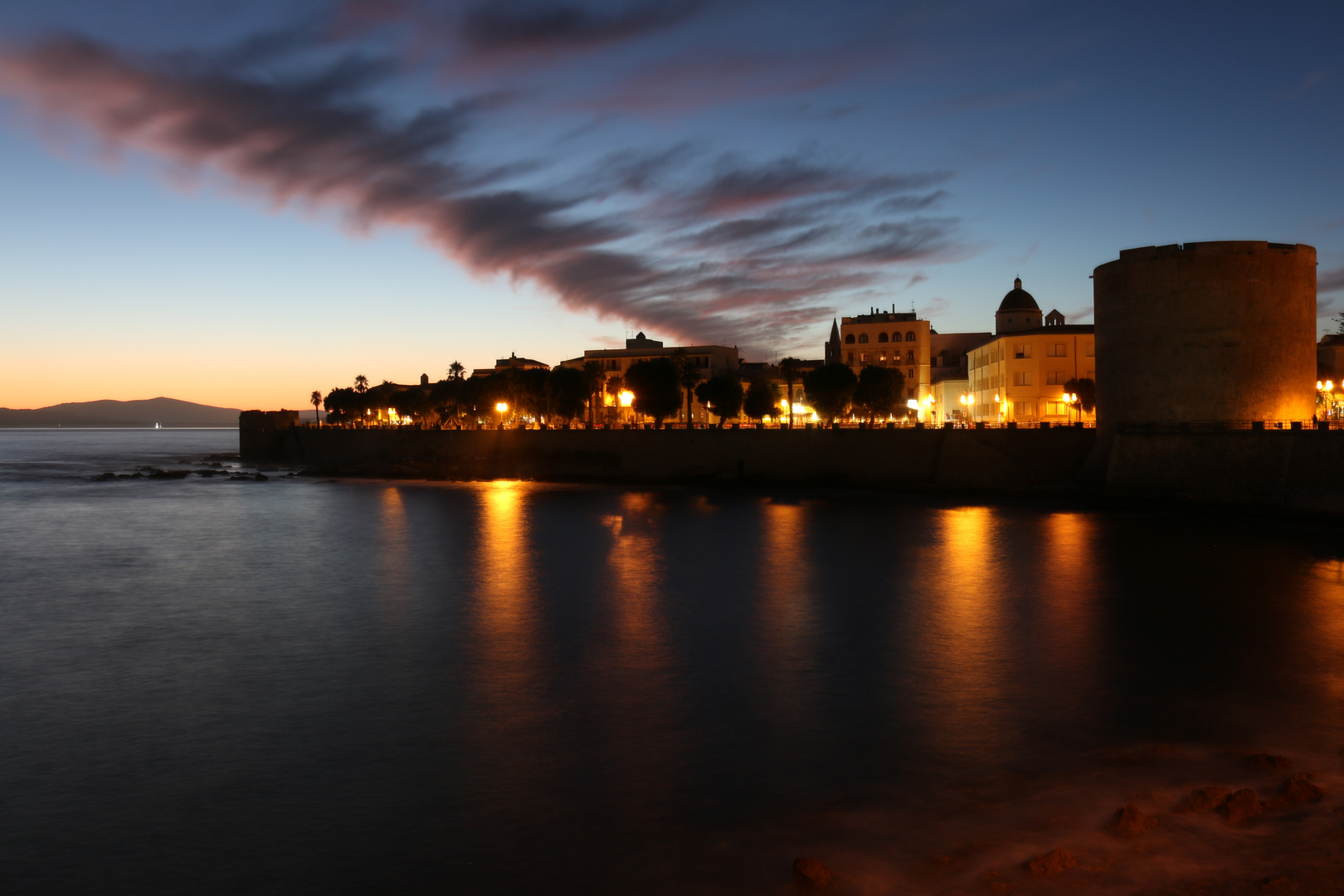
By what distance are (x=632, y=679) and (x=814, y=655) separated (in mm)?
3757

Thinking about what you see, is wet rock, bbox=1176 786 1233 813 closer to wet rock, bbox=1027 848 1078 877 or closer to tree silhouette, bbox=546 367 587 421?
wet rock, bbox=1027 848 1078 877

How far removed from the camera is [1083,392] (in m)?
62.8

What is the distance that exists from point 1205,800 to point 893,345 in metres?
91.7

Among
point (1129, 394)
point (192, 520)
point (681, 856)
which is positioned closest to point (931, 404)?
point (1129, 394)

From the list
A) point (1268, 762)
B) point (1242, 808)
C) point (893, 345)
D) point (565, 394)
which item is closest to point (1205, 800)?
point (1242, 808)

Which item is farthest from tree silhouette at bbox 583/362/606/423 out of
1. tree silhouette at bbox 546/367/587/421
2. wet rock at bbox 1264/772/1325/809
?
wet rock at bbox 1264/772/1325/809

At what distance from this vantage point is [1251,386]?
3556 cm

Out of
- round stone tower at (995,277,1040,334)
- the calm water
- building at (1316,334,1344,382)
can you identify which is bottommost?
the calm water

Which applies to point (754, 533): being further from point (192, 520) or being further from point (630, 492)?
point (192, 520)

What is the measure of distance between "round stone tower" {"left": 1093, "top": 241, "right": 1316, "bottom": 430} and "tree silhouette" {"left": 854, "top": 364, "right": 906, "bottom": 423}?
31543 millimetres

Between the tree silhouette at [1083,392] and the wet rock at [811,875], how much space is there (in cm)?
6103

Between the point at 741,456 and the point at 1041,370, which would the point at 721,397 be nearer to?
the point at 741,456

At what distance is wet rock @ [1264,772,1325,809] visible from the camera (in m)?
9.35

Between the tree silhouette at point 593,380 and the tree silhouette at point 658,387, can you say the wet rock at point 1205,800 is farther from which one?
the tree silhouette at point 593,380
